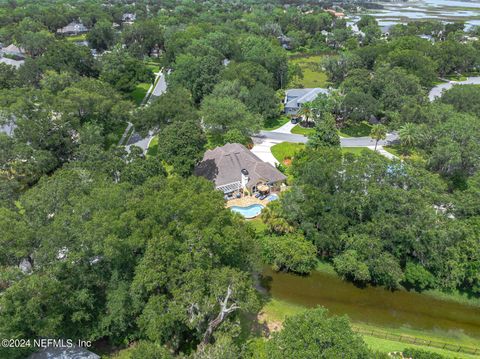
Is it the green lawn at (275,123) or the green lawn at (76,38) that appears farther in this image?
the green lawn at (76,38)

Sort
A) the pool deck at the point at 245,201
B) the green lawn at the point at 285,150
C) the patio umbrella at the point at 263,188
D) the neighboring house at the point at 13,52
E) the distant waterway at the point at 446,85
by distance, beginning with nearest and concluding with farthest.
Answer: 1. the pool deck at the point at 245,201
2. the patio umbrella at the point at 263,188
3. the green lawn at the point at 285,150
4. the distant waterway at the point at 446,85
5. the neighboring house at the point at 13,52

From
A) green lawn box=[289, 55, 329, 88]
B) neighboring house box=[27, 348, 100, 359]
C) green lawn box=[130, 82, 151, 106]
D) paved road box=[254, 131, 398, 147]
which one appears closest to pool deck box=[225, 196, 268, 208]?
paved road box=[254, 131, 398, 147]

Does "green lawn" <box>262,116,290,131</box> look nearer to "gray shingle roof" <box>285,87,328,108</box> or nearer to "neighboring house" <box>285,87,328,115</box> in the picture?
"neighboring house" <box>285,87,328,115</box>

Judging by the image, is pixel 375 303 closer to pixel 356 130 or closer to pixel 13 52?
pixel 356 130

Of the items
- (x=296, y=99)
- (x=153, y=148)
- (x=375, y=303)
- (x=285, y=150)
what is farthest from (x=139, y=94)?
(x=375, y=303)

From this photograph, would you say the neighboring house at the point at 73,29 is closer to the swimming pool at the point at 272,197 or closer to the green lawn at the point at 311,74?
the green lawn at the point at 311,74

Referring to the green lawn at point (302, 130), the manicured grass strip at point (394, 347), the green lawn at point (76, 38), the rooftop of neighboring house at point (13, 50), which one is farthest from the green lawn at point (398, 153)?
the green lawn at point (76, 38)

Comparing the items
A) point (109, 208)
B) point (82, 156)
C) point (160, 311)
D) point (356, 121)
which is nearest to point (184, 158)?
point (82, 156)
